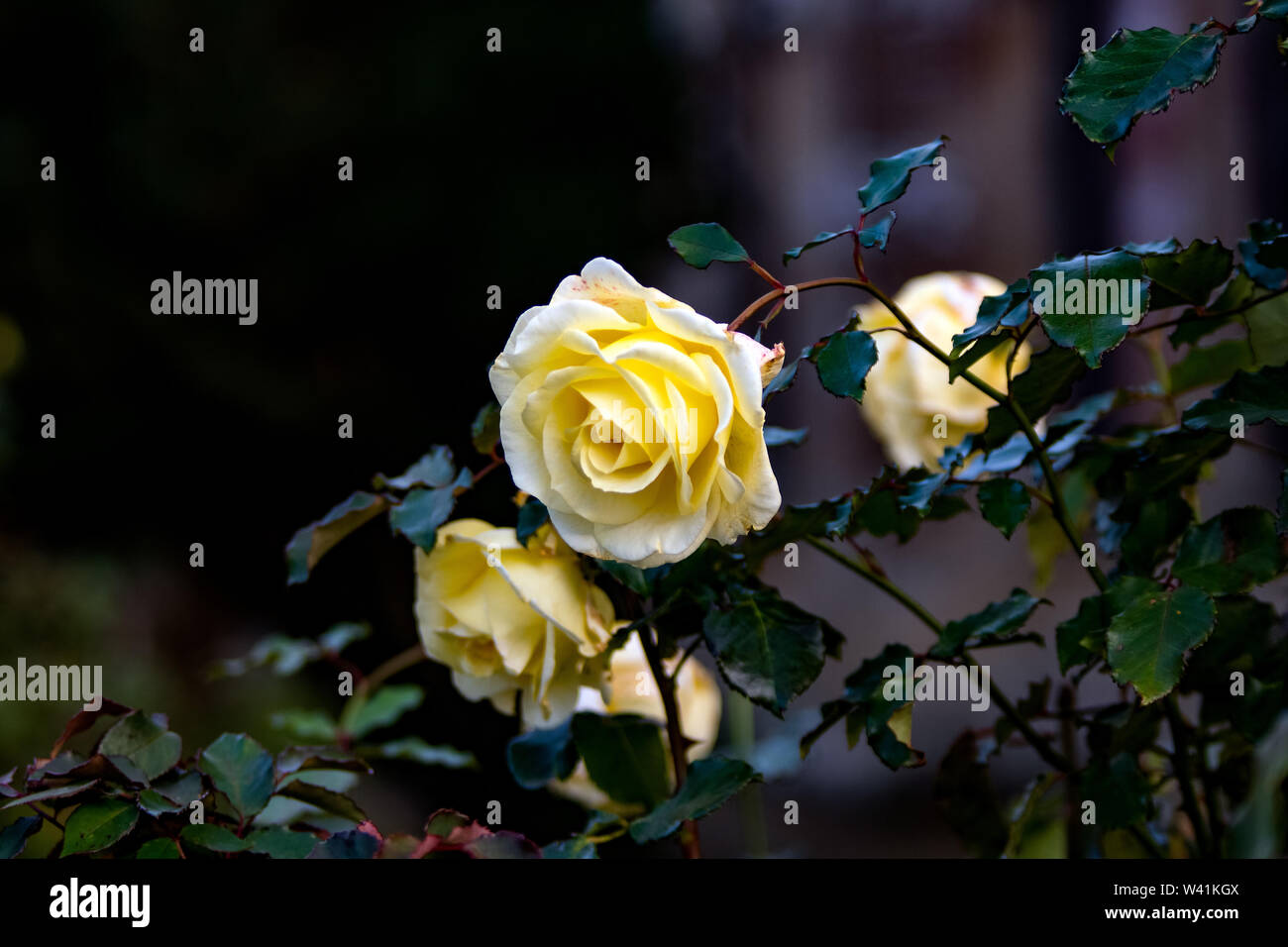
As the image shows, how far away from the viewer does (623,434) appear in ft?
1.35

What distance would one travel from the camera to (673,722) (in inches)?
20.6

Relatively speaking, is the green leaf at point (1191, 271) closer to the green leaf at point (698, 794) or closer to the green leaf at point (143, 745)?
the green leaf at point (698, 794)

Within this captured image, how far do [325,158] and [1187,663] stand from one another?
194 cm

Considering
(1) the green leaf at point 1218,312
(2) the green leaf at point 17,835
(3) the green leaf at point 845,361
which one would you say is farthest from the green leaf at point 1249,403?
(2) the green leaf at point 17,835

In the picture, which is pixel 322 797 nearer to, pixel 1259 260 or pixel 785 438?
pixel 785 438

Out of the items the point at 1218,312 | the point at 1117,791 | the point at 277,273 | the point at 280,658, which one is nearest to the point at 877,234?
the point at 1218,312

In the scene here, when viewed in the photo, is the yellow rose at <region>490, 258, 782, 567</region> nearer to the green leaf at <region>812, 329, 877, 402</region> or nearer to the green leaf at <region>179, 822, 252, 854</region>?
the green leaf at <region>812, 329, 877, 402</region>

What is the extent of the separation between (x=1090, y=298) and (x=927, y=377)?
1.06 feet

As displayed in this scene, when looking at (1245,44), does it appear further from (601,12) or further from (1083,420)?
(1083,420)

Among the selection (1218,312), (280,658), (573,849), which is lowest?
(573,849)

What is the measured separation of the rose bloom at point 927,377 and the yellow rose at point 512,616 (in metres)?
0.28

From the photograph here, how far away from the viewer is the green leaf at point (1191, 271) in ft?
1.57

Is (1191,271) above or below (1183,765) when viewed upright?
above

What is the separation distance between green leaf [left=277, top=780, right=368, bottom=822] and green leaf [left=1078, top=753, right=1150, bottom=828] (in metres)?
0.32
